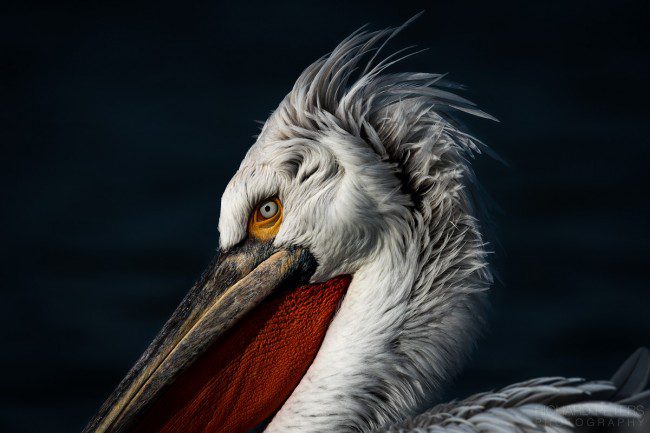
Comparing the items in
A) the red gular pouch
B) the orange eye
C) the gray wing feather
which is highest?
the orange eye

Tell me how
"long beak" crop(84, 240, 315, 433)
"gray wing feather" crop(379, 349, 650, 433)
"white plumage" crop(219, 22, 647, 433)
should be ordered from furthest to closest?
"long beak" crop(84, 240, 315, 433), "white plumage" crop(219, 22, 647, 433), "gray wing feather" crop(379, 349, 650, 433)

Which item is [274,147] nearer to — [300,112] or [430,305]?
[300,112]

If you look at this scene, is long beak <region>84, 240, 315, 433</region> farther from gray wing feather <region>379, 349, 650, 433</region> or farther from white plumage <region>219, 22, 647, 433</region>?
gray wing feather <region>379, 349, 650, 433</region>

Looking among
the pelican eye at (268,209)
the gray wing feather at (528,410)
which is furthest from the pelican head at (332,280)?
the gray wing feather at (528,410)

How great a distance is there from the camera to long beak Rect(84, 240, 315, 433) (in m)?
3.48

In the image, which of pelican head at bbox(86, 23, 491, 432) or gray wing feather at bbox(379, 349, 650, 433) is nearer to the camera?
gray wing feather at bbox(379, 349, 650, 433)

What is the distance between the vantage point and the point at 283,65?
823cm

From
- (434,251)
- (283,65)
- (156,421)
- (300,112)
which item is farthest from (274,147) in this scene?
(283,65)

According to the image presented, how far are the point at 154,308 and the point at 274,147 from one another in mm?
3622

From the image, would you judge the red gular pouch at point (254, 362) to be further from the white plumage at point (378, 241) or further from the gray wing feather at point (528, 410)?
the gray wing feather at point (528, 410)

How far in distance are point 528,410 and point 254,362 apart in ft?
2.85

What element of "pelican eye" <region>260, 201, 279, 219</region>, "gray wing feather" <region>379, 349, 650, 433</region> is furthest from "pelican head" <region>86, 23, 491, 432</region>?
"gray wing feather" <region>379, 349, 650, 433</region>

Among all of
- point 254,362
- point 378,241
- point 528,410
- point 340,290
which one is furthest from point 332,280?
point 528,410

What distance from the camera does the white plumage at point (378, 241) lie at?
338cm
